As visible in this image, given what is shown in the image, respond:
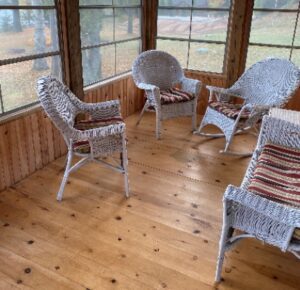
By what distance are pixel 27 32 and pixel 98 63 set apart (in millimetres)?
954

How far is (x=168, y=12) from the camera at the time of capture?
4023 mm

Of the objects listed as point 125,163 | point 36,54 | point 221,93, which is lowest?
point 125,163

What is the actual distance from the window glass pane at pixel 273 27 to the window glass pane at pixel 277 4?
0.07 metres

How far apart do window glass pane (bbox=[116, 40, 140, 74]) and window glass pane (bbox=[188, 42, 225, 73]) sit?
26.6 inches

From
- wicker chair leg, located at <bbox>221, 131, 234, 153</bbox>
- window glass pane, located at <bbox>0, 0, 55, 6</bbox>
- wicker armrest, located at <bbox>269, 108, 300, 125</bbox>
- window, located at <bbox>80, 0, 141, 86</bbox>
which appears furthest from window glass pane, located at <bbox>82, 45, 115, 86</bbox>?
wicker armrest, located at <bbox>269, 108, 300, 125</bbox>

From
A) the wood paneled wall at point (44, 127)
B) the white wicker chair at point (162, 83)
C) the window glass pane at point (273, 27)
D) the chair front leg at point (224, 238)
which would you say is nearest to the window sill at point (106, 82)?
the wood paneled wall at point (44, 127)

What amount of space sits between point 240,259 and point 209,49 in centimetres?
270

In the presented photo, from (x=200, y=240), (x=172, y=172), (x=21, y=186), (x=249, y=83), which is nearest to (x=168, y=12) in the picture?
(x=249, y=83)

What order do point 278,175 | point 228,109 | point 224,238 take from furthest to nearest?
1. point 228,109
2. point 278,175
3. point 224,238

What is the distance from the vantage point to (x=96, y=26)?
3240 mm

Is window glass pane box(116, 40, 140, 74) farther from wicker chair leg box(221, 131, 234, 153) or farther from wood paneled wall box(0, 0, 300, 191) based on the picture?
wicker chair leg box(221, 131, 234, 153)

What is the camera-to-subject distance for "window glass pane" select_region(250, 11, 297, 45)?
356cm

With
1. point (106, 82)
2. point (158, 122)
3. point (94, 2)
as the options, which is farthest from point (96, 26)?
point (158, 122)

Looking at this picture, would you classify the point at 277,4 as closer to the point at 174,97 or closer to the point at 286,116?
the point at 174,97
